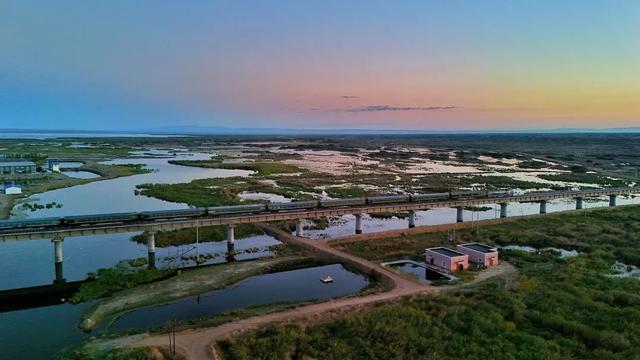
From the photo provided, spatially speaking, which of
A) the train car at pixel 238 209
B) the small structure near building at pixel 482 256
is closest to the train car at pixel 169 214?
the train car at pixel 238 209

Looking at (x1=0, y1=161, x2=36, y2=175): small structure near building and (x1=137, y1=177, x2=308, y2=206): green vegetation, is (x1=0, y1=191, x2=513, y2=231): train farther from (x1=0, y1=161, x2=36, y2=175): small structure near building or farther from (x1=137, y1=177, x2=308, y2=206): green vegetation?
(x1=0, y1=161, x2=36, y2=175): small structure near building

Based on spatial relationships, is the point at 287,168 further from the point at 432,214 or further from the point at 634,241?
the point at 634,241

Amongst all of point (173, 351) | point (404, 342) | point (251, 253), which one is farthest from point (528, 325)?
point (251, 253)

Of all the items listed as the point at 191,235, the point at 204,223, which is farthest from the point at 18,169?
the point at 204,223

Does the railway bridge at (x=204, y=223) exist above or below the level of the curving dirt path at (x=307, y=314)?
above

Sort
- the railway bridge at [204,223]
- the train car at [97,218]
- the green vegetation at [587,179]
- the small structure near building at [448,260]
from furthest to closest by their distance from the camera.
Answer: the green vegetation at [587,179] → the train car at [97,218] → the small structure near building at [448,260] → the railway bridge at [204,223]

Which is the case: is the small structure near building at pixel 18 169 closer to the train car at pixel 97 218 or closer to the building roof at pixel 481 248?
the train car at pixel 97 218

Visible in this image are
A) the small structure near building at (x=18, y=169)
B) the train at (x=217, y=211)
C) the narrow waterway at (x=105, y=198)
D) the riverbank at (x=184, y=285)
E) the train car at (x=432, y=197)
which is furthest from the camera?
the small structure near building at (x=18, y=169)
